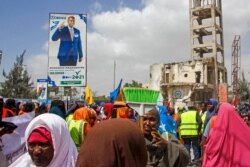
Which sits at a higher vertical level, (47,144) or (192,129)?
(47,144)

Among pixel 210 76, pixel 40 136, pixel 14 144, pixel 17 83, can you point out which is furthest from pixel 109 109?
pixel 210 76

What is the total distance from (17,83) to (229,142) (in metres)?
32.8

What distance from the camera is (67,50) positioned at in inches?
412

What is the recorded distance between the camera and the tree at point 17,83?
34344 mm

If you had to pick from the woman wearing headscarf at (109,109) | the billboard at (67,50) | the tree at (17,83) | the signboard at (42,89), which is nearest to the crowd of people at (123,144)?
the woman wearing headscarf at (109,109)

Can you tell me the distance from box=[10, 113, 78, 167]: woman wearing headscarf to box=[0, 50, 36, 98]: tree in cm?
3241

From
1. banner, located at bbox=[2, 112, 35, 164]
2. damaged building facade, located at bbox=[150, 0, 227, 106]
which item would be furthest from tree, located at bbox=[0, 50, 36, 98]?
banner, located at bbox=[2, 112, 35, 164]

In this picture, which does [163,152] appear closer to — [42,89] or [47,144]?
[47,144]

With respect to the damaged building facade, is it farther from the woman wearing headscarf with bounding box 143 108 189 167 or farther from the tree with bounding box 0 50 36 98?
the woman wearing headscarf with bounding box 143 108 189 167

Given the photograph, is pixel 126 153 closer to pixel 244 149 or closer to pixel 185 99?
pixel 244 149

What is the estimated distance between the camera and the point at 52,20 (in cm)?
1089

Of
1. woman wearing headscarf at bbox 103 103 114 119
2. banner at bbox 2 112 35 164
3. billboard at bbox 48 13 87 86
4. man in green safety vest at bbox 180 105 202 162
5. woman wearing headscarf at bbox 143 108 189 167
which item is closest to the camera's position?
woman wearing headscarf at bbox 143 108 189 167

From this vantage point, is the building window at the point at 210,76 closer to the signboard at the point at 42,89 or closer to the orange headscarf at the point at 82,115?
the signboard at the point at 42,89

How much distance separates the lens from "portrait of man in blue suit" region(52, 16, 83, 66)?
10.3 meters
